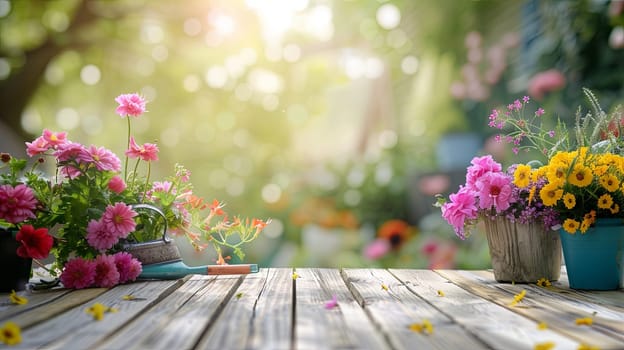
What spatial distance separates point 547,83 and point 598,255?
256 centimetres

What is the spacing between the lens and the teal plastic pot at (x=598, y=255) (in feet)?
5.82

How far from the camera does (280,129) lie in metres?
6.95

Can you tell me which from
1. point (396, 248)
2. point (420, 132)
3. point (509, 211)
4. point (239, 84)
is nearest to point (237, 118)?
point (239, 84)

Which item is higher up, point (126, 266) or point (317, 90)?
point (317, 90)

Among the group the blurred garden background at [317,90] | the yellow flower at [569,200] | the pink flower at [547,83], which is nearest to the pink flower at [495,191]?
the yellow flower at [569,200]

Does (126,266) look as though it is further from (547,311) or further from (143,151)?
(547,311)

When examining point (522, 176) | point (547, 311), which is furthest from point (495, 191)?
point (547, 311)

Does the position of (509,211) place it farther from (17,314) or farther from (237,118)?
(237,118)

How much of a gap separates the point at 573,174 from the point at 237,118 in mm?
5307

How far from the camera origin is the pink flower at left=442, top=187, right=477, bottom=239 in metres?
1.93

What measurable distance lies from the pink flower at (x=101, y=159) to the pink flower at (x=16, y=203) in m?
0.19

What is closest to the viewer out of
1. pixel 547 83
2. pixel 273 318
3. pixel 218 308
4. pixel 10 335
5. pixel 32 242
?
pixel 10 335

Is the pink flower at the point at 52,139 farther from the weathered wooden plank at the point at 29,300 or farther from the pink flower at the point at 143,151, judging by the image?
the weathered wooden plank at the point at 29,300

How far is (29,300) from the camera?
160 cm
